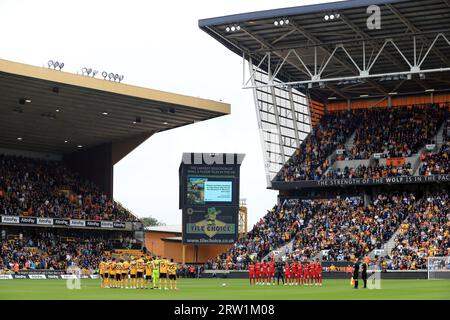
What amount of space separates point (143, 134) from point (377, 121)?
19.0 m

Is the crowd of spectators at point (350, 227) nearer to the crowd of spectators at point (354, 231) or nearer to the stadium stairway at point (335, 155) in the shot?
the crowd of spectators at point (354, 231)

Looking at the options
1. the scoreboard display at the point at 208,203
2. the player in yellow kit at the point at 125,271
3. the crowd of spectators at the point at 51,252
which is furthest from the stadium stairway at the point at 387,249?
the player in yellow kit at the point at 125,271

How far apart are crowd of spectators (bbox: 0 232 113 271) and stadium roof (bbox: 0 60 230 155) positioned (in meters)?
8.29

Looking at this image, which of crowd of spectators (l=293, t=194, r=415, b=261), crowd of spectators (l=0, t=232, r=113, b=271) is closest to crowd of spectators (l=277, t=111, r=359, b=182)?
crowd of spectators (l=293, t=194, r=415, b=261)

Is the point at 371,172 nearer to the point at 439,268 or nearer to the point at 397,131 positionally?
the point at 397,131

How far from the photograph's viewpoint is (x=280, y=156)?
238 ft

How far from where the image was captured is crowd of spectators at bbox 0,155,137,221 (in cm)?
7056

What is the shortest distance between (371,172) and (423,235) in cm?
884

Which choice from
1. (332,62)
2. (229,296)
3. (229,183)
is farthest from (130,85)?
(229,296)

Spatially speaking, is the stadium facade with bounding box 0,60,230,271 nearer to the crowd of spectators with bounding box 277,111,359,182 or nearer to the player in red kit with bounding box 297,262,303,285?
the crowd of spectators with bounding box 277,111,359,182

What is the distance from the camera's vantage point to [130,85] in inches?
2443

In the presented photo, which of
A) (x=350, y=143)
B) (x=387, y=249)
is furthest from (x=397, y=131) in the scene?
(x=387, y=249)

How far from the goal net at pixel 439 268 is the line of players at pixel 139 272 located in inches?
723

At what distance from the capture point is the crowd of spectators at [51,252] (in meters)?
64.4
